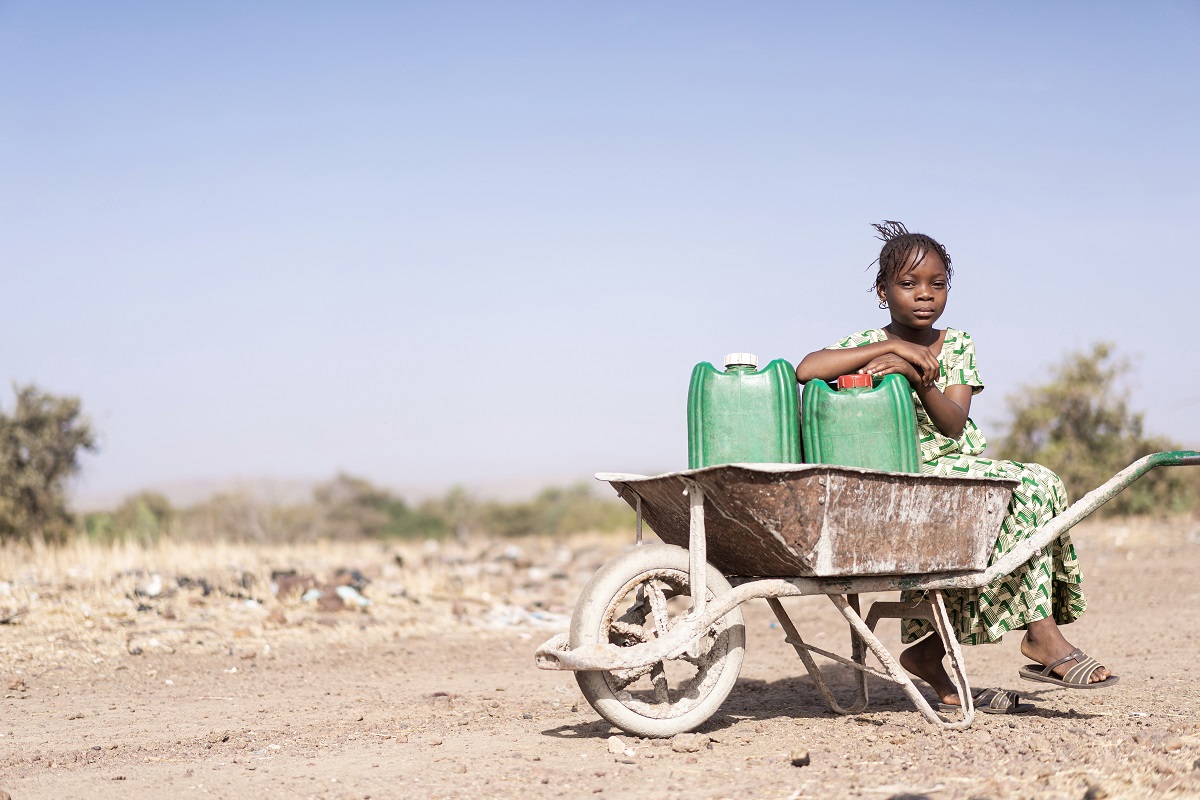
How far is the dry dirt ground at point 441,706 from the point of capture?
9.96ft

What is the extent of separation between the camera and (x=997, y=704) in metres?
4.06

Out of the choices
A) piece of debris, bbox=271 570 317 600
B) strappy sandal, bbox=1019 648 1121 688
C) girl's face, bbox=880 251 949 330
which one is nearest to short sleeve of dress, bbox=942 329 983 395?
girl's face, bbox=880 251 949 330

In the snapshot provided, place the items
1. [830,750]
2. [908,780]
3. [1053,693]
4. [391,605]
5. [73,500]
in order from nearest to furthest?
[908,780]
[830,750]
[1053,693]
[391,605]
[73,500]

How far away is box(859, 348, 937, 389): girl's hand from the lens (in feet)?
11.9

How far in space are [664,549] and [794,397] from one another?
0.68 metres

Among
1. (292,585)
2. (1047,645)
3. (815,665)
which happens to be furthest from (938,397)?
(292,585)

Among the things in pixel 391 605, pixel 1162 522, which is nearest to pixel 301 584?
pixel 391 605

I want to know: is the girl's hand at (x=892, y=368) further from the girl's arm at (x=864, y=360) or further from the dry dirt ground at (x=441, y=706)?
the dry dirt ground at (x=441, y=706)

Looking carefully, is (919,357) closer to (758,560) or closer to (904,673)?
(758,560)

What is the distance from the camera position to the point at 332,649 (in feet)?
22.2

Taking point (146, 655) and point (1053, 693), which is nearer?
point (1053, 693)

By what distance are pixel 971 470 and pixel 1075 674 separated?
818 mm

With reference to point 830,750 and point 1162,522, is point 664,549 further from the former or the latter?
point 1162,522

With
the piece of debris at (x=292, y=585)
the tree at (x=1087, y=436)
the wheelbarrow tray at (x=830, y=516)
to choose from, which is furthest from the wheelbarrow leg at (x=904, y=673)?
A: the tree at (x=1087, y=436)
